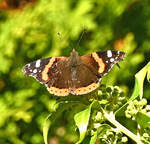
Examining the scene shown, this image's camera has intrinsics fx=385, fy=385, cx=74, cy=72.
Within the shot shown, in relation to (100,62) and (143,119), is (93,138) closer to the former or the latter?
(143,119)

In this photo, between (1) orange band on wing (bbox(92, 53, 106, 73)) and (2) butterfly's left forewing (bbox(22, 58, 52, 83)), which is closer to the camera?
(1) orange band on wing (bbox(92, 53, 106, 73))

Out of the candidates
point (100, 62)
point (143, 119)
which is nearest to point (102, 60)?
point (100, 62)

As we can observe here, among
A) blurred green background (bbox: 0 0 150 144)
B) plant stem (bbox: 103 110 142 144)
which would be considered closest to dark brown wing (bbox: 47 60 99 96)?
plant stem (bbox: 103 110 142 144)

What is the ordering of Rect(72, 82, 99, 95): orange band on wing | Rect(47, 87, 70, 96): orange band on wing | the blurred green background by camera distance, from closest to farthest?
Rect(72, 82, 99, 95): orange band on wing, Rect(47, 87, 70, 96): orange band on wing, the blurred green background

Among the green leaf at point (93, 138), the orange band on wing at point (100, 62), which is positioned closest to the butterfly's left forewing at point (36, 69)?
the orange band on wing at point (100, 62)

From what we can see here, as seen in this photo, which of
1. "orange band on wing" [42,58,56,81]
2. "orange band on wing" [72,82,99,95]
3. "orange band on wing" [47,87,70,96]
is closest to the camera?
"orange band on wing" [72,82,99,95]

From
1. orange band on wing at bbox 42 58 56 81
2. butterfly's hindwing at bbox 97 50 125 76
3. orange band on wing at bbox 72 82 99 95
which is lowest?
orange band on wing at bbox 72 82 99 95

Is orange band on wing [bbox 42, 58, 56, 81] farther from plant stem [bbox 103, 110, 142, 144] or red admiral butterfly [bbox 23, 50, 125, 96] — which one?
plant stem [bbox 103, 110, 142, 144]
